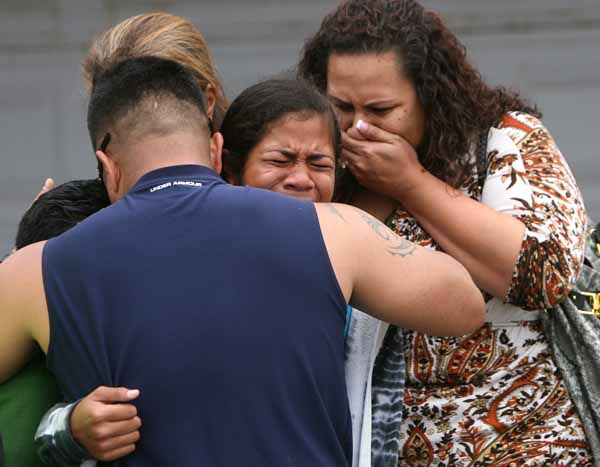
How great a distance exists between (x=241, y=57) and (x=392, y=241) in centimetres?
548

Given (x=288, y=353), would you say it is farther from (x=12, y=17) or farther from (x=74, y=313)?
(x=12, y=17)

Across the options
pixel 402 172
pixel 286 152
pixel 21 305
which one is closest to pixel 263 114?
pixel 286 152

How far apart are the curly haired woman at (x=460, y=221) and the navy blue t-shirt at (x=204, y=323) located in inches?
18.2

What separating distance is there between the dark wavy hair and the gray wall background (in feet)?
15.0

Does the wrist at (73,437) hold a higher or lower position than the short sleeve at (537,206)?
lower

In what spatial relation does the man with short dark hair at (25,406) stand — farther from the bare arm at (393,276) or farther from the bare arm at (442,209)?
the bare arm at (442,209)

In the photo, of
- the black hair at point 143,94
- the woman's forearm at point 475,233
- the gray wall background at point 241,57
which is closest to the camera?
the black hair at point 143,94

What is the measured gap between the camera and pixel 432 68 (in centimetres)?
301

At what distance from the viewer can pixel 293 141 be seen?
2826 millimetres

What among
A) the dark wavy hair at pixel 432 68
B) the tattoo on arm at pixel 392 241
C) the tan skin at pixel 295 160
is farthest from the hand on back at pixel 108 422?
the dark wavy hair at pixel 432 68

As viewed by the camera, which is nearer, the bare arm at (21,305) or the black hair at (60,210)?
the bare arm at (21,305)

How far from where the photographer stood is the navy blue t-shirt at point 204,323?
2287mm

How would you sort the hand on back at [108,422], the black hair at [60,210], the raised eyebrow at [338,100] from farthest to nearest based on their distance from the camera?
the raised eyebrow at [338,100]
the black hair at [60,210]
the hand on back at [108,422]

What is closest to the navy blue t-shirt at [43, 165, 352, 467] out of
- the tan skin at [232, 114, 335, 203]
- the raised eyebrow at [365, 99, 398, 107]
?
the tan skin at [232, 114, 335, 203]
